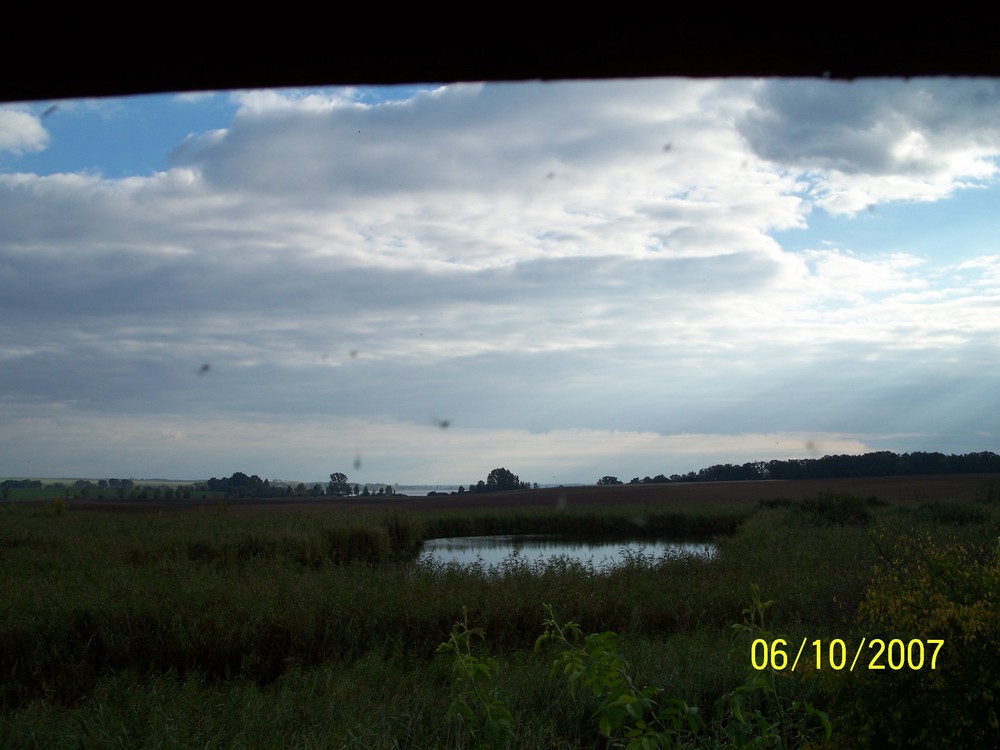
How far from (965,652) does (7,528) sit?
55.0 ft

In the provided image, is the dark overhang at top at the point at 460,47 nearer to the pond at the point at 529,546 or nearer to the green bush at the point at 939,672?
the green bush at the point at 939,672

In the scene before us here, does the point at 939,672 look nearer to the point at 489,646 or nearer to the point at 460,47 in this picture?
the point at 460,47

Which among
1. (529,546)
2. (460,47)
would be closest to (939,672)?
(460,47)

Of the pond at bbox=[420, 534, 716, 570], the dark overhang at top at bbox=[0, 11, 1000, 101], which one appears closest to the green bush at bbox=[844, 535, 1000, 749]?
the dark overhang at top at bbox=[0, 11, 1000, 101]

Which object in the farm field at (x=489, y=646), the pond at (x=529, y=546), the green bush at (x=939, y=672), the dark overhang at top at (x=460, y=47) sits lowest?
the pond at (x=529, y=546)

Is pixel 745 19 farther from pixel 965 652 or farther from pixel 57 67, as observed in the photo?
pixel 965 652

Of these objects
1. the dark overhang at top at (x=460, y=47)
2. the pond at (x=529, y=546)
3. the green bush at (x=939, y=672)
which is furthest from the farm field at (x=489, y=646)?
the pond at (x=529, y=546)

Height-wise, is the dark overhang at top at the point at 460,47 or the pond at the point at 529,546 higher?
the dark overhang at top at the point at 460,47

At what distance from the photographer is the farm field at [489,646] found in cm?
298

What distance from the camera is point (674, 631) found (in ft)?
26.6

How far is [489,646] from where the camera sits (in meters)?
7.55

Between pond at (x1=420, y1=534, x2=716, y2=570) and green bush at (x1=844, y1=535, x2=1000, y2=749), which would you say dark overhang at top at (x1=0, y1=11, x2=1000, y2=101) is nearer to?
green bush at (x1=844, y1=535, x2=1000, y2=749)

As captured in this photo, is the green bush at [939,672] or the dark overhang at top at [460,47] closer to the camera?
the dark overhang at top at [460,47]

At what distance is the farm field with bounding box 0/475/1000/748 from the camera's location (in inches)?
117
